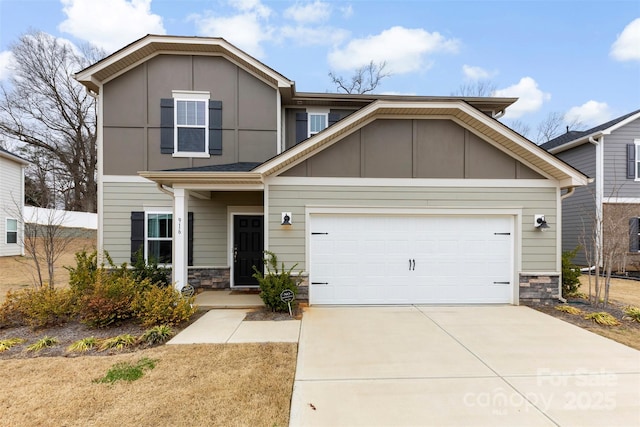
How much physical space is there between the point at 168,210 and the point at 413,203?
20.4ft

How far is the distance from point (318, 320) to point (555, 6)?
13.8 metres

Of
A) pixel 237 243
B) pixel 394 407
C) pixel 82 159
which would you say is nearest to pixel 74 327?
pixel 237 243

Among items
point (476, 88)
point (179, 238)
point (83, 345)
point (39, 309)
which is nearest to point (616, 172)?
point (476, 88)

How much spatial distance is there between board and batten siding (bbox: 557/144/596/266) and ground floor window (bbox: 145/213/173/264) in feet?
45.4

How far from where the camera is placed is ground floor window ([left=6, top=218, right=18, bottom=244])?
544 inches

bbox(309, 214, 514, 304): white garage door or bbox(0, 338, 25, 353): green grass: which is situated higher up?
bbox(309, 214, 514, 304): white garage door

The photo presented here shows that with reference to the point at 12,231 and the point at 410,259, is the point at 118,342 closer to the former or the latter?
the point at 410,259

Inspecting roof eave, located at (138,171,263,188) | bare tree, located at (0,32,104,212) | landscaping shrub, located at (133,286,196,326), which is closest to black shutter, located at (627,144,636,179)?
roof eave, located at (138,171,263,188)

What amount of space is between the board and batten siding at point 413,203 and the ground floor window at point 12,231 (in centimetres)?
1471

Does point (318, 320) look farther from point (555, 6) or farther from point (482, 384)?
point (555, 6)

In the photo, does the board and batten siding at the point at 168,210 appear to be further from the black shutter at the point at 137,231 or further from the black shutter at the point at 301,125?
the black shutter at the point at 301,125

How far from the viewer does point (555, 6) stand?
1100cm

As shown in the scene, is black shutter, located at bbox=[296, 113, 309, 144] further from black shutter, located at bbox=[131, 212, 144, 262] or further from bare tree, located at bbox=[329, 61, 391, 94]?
bare tree, located at bbox=[329, 61, 391, 94]

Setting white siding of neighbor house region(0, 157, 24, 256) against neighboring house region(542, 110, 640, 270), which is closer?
neighboring house region(542, 110, 640, 270)
